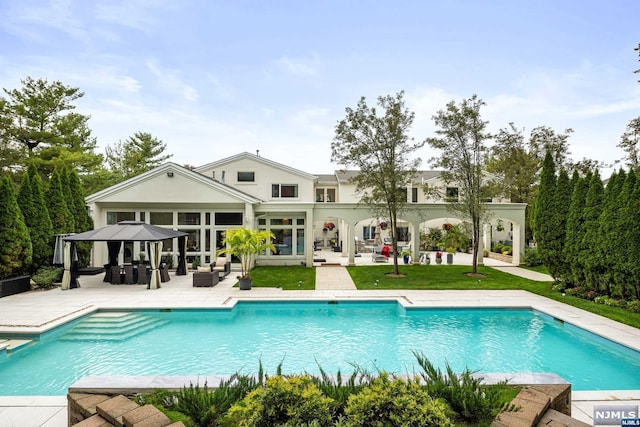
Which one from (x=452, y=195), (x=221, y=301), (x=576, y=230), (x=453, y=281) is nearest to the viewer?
(x=221, y=301)

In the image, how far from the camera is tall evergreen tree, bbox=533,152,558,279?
47.8 ft

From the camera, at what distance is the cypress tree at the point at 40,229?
15185mm

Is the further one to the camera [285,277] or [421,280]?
[285,277]

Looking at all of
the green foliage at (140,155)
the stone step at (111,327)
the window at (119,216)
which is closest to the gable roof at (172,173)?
the window at (119,216)

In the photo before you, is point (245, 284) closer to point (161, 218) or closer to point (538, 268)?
point (161, 218)

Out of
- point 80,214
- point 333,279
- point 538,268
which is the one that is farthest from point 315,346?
point 538,268

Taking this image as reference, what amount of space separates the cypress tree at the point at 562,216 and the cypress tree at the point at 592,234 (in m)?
1.11

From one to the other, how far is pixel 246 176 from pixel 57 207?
11898 mm

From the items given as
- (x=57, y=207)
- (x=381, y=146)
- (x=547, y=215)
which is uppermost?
(x=381, y=146)

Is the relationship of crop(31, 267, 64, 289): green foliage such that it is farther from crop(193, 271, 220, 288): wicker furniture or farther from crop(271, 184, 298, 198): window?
crop(271, 184, 298, 198): window

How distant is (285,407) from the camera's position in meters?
3.47

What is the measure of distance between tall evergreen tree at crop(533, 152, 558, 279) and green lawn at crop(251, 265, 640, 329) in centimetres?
152

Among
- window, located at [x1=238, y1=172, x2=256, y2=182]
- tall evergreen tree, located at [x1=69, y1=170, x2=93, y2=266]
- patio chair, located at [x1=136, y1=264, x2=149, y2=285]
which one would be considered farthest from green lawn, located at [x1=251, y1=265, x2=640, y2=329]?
tall evergreen tree, located at [x1=69, y1=170, x2=93, y2=266]

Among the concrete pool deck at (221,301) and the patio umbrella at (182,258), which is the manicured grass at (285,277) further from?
the patio umbrella at (182,258)
